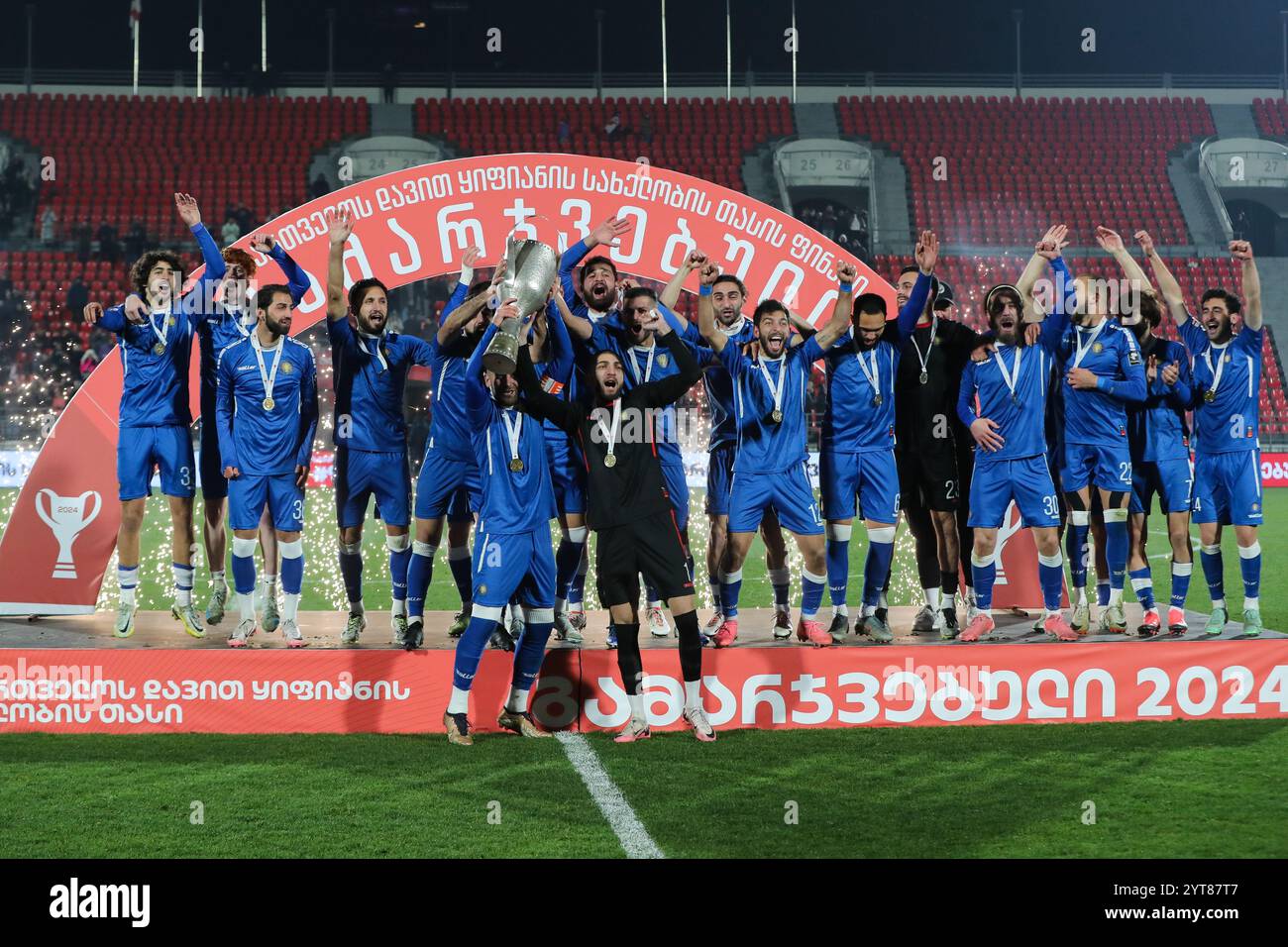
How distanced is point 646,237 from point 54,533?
374 centimetres

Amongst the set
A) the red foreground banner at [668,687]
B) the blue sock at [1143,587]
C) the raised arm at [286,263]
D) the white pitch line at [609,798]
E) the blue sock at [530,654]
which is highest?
the raised arm at [286,263]

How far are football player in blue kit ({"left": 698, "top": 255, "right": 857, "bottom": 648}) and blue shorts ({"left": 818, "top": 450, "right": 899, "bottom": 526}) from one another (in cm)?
24

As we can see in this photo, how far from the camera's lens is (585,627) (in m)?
7.36

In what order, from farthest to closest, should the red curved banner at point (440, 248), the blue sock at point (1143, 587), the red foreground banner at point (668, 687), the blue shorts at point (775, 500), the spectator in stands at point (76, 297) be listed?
the spectator in stands at point (76, 297) → the red curved banner at point (440, 248) → the blue sock at point (1143, 587) → the blue shorts at point (775, 500) → the red foreground banner at point (668, 687)

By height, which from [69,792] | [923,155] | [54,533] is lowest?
[69,792]

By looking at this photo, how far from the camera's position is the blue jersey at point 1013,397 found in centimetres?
684

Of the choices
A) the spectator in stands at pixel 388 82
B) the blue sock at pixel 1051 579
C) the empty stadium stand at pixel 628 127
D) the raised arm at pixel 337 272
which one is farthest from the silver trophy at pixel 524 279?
the spectator in stands at pixel 388 82

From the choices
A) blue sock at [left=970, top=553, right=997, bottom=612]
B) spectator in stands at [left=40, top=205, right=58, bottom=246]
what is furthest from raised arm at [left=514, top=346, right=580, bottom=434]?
spectator in stands at [left=40, top=205, right=58, bottom=246]

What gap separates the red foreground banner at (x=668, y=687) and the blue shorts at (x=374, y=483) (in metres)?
0.81

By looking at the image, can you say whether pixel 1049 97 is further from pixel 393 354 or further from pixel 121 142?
pixel 393 354

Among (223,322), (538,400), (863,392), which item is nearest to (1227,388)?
(863,392)

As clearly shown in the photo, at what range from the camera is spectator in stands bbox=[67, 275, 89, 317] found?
22250 mm

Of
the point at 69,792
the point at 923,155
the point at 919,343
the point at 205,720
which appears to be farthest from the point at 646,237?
the point at 923,155

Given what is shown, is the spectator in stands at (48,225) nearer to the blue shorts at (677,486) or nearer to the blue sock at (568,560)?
the blue sock at (568,560)
